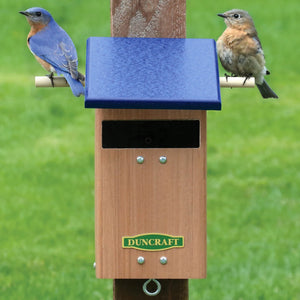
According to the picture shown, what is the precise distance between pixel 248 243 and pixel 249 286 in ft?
2.80

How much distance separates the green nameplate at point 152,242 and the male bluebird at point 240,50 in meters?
1.29

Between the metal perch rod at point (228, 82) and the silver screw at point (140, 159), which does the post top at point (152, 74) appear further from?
the silver screw at point (140, 159)

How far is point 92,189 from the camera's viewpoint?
7.52m

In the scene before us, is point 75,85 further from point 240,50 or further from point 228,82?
point 240,50

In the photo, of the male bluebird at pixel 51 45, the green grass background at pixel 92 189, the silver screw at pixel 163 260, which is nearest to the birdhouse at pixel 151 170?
the silver screw at pixel 163 260

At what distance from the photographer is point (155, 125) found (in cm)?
324

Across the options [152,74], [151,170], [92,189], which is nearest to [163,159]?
[151,170]

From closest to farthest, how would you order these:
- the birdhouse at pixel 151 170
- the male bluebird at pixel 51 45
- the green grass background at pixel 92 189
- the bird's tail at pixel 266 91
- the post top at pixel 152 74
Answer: the post top at pixel 152 74 < the birdhouse at pixel 151 170 < the male bluebird at pixel 51 45 < the bird's tail at pixel 266 91 < the green grass background at pixel 92 189

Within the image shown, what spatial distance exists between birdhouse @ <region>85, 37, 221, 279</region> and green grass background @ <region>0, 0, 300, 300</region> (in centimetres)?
205

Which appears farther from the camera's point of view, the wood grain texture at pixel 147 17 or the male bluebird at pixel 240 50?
the male bluebird at pixel 240 50

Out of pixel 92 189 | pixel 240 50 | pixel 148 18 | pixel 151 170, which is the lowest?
pixel 92 189

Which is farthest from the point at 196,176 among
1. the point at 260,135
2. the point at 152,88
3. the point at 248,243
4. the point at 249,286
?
the point at 260,135

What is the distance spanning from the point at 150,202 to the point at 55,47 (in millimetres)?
1094

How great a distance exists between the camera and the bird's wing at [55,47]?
148 inches
